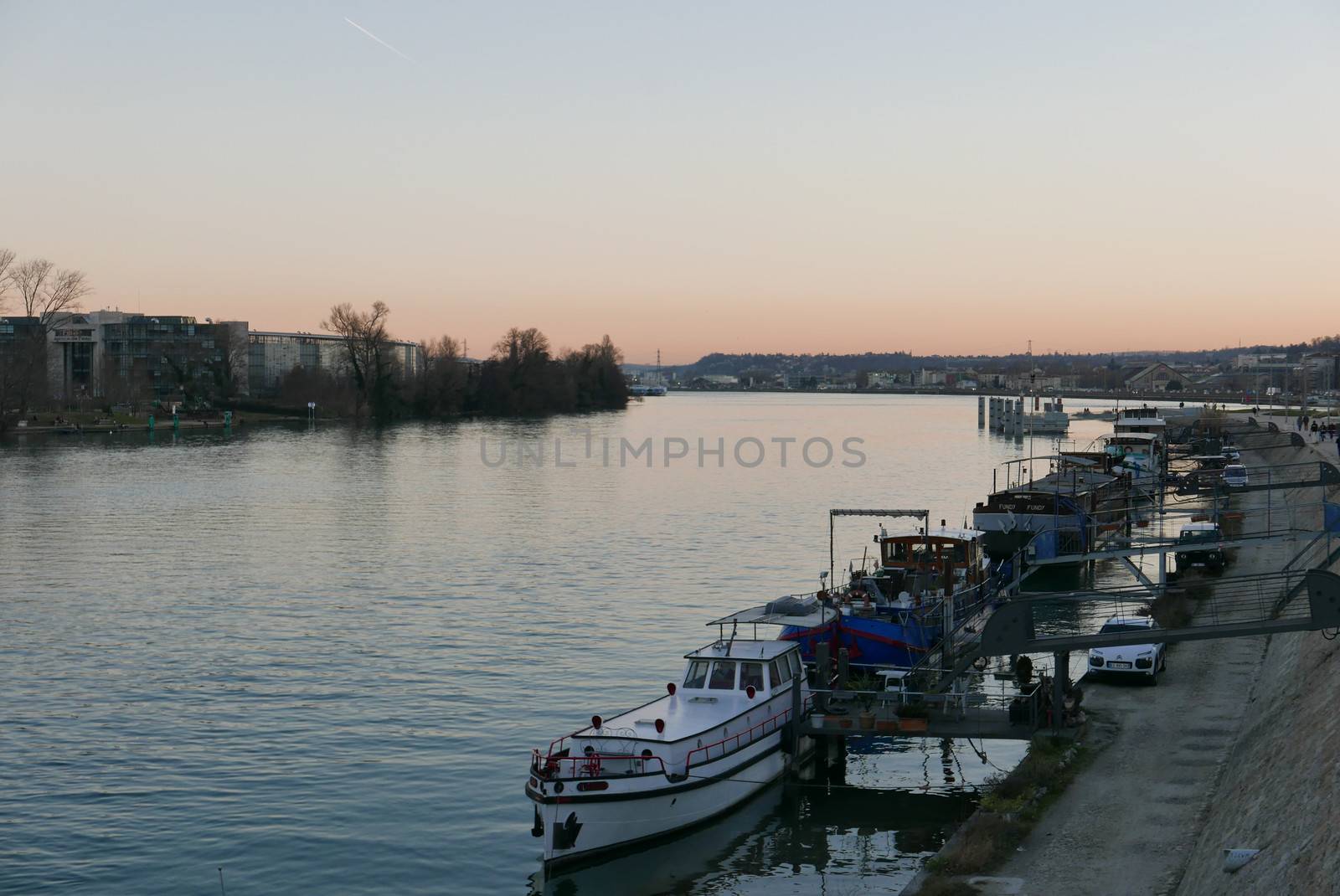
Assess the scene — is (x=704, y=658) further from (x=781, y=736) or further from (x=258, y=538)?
(x=258, y=538)

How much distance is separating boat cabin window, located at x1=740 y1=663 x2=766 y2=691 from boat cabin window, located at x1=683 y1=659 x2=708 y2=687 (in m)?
0.83

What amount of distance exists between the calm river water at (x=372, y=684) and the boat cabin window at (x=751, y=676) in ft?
8.13

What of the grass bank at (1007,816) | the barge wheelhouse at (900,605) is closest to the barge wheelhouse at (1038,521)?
the barge wheelhouse at (900,605)

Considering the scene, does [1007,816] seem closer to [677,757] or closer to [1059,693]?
[1059,693]

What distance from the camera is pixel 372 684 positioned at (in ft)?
117

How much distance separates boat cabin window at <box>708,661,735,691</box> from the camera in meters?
28.3

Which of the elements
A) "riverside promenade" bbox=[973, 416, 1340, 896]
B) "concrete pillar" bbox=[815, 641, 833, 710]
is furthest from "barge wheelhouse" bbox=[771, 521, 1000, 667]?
"riverside promenade" bbox=[973, 416, 1340, 896]

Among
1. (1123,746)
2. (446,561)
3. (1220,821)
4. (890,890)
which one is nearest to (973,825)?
(890,890)

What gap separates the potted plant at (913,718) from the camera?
27.1 m

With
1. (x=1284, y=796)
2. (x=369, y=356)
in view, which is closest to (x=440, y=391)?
(x=369, y=356)

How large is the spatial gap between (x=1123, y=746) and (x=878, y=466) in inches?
3694

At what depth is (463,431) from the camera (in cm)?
16175

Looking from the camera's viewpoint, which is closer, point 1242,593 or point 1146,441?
point 1242,593

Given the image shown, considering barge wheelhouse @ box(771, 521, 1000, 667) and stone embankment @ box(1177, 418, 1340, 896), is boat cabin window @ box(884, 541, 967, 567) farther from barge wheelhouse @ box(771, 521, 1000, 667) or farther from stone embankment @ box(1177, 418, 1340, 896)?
stone embankment @ box(1177, 418, 1340, 896)
